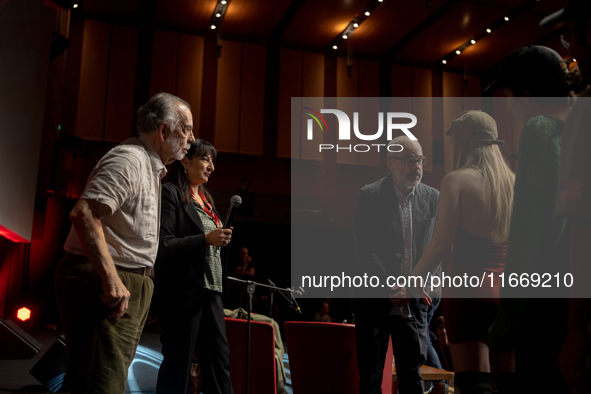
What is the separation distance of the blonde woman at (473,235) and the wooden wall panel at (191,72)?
7.36m

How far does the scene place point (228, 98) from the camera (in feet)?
29.6

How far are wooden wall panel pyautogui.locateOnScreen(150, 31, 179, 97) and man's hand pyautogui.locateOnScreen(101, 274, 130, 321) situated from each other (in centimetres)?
777

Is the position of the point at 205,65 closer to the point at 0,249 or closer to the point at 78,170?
the point at 78,170

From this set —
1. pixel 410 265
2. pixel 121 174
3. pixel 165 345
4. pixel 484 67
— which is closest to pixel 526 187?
pixel 121 174

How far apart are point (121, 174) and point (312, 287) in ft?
26.3

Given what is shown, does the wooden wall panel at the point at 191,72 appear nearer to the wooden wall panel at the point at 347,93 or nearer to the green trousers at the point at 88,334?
the wooden wall panel at the point at 347,93

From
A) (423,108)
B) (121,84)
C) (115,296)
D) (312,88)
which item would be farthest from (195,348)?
(423,108)

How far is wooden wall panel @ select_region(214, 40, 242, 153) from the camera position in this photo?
888cm

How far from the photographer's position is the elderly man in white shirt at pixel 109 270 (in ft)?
4.24

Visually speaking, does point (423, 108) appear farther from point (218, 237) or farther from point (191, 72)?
point (218, 237)

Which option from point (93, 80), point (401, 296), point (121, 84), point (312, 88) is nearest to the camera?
point (401, 296)

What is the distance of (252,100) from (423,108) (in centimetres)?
330

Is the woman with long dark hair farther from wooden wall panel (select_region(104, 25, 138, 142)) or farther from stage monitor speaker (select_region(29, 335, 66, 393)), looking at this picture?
wooden wall panel (select_region(104, 25, 138, 142))

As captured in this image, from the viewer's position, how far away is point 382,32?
920cm
